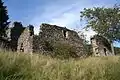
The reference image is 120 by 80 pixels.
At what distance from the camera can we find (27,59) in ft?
24.4

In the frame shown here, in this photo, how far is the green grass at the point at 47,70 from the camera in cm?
604

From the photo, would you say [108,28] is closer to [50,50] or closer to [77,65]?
[50,50]

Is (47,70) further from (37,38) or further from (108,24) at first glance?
(108,24)

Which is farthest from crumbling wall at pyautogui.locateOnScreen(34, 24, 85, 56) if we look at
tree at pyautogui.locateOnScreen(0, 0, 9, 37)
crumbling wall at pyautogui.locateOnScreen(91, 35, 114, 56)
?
tree at pyautogui.locateOnScreen(0, 0, 9, 37)

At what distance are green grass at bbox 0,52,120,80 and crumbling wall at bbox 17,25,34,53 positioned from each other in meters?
13.7

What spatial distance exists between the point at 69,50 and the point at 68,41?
2163mm

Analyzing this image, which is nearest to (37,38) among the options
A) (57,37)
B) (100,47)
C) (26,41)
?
(26,41)

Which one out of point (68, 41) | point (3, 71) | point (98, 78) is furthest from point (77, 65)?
point (68, 41)

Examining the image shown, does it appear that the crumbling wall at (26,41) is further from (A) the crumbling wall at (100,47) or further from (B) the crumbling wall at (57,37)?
(A) the crumbling wall at (100,47)

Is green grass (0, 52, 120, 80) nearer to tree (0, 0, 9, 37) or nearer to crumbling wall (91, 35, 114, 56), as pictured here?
tree (0, 0, 9, 37)

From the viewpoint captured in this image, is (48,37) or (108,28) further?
(108,28)

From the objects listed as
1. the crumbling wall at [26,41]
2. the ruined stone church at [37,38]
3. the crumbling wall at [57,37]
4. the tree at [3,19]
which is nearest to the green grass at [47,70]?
the ruined stone church at [37,38]

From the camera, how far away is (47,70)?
22.3ft

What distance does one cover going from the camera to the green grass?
19.8 feet
